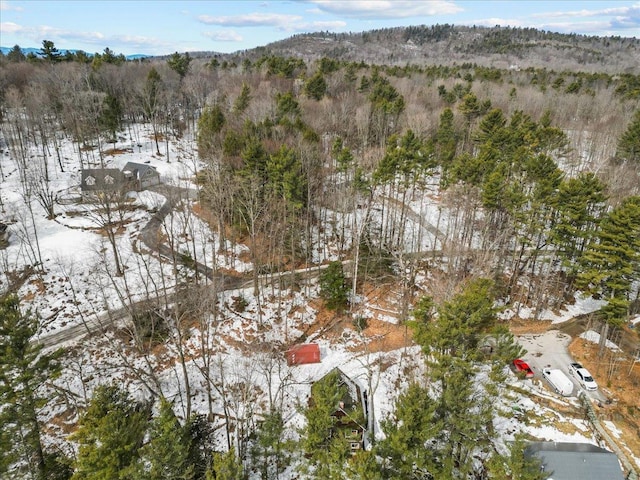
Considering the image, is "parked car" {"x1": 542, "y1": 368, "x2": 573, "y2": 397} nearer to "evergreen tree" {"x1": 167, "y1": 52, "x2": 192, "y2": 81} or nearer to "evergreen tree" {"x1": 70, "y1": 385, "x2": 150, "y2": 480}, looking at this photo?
"evergreen tree" {"x1": 70, "y1": 385, "x2": 150, "y2": 480}

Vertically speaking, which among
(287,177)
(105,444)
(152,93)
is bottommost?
(105,444)

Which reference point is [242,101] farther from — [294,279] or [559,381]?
[559,381]

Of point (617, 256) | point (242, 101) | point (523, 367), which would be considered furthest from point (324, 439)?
point (242, 101)

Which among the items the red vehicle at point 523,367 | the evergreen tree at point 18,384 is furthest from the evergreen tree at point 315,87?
the evergreen tree at point 18,384

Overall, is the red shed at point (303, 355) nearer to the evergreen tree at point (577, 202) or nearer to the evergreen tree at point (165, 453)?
the evergreen tree at point (165, 453)

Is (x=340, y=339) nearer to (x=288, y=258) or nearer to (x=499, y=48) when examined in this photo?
→ (x=288, y=258)
